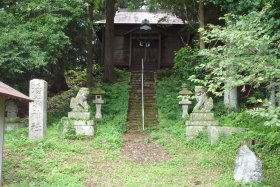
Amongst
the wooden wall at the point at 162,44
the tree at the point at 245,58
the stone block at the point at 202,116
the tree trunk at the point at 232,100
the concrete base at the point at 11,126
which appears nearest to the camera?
the tree at the point at 245,58

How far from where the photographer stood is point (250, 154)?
9.48 meters

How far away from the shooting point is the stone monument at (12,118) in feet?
51.7

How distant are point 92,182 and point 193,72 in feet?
36.3

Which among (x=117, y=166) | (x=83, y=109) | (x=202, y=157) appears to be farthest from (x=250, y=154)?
(x=83, y=109)

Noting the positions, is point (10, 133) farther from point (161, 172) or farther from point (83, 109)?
point (161, 172)

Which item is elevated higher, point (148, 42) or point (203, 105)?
point (148, 42)

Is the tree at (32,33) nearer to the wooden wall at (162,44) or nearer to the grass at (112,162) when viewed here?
the grass at (112,162)

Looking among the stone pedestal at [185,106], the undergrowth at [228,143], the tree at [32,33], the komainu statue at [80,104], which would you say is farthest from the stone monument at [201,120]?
the tree at [32,33]

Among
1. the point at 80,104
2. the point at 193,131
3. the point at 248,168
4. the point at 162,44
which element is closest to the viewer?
the point at 248,168

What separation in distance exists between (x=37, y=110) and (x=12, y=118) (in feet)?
7.30

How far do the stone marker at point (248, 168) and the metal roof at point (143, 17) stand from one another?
18.8m

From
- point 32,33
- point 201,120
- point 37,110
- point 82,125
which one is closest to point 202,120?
point 201,120

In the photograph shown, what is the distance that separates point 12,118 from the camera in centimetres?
1593

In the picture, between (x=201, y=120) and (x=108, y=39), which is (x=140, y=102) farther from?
(x=201, y=120)
